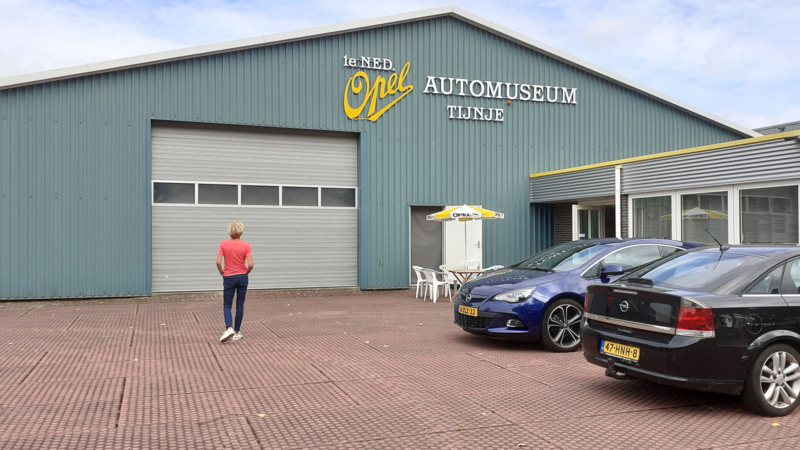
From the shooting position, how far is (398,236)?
17641mm

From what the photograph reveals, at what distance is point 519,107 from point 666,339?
14.3 metres

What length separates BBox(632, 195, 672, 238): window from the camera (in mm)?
14648

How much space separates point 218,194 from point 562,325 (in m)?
10.4

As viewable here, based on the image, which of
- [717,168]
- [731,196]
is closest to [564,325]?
[731,196]

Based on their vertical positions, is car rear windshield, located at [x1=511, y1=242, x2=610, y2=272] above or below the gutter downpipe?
below

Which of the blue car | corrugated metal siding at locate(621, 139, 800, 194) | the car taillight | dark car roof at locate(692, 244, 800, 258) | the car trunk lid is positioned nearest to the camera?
the car taillight

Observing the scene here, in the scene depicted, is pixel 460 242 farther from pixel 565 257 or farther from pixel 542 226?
pixel 565 257

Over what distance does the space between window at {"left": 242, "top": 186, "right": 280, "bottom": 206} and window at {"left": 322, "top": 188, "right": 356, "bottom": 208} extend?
126 centimetres

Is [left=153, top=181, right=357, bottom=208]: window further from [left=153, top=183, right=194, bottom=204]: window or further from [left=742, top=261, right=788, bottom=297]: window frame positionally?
[left=742, top=261, right=788, bottom=297]: window frame

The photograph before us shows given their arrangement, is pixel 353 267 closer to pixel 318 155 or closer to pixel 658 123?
pixel 318 155

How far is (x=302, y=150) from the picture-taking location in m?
17.0

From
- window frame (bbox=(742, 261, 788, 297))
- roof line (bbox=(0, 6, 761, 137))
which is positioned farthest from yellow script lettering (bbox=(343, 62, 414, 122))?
window frame (bbox=(742, 261, 788, 297))

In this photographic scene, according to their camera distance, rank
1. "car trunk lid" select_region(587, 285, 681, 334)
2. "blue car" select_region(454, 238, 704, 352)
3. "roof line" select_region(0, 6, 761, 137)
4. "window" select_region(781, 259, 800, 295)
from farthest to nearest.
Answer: "roof line" select_region(0, 6, 761, 137) < "blue car" select_region(454, 238, 704, 352) < "window" select_region(781, 259, 800, 295) < "car trunk lid" select_region(587, 285, 681, 334)

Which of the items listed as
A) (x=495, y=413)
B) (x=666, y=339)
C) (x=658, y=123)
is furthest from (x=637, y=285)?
(x=658, y=123)
